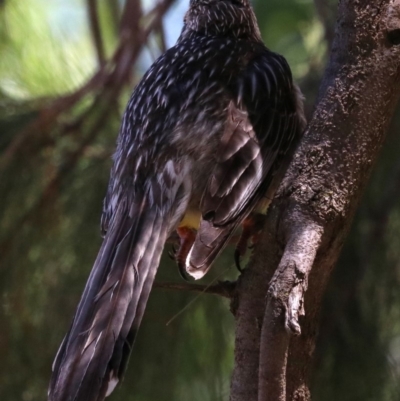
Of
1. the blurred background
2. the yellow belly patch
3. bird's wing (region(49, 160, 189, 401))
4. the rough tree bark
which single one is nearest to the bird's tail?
bird's wing (region(49, 160, 189, 401))

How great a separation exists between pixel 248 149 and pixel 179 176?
0.58ft

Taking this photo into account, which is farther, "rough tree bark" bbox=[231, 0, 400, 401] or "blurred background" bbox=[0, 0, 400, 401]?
"blurred background" bbox=[0, 0, 400, 401]

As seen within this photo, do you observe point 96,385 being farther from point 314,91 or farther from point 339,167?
point 314,91

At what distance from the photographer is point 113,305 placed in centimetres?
166

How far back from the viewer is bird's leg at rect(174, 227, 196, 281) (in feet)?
7.29

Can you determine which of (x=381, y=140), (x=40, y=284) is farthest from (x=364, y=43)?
(x=40, y=284)

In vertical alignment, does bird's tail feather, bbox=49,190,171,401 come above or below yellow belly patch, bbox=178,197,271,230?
below

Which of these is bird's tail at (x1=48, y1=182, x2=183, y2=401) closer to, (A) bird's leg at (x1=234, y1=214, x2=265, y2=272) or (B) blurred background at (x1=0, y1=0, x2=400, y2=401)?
(A) bird's leg at (x1=234, y1=214, x2=265, y2=272)

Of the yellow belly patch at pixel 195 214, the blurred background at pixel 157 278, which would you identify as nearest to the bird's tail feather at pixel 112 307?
the yellow belly patch at pixel 195 214

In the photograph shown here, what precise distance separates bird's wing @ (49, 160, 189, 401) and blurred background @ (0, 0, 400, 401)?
44 cm

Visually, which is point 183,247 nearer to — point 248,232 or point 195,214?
point 195,214

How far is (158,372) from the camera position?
8.29 ft

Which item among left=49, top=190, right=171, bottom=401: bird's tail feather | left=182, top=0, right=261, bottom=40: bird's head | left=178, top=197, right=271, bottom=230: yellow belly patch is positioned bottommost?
left=49, top=190, right=171, bottom=401: bird's tail feather

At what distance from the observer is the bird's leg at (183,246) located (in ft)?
7.29
